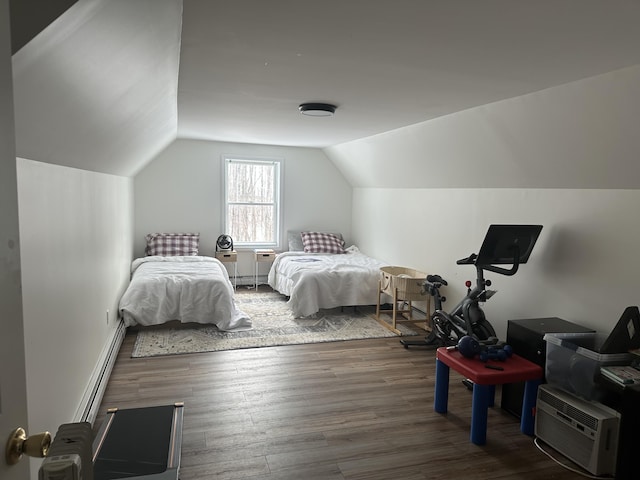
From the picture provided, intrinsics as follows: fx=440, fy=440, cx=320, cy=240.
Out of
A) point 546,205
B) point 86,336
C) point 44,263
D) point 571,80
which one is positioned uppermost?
point 571,80

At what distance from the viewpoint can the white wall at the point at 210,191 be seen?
6.44 m

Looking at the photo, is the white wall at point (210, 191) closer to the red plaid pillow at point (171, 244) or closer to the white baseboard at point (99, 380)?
the red plaid pillow at point (171, 244)

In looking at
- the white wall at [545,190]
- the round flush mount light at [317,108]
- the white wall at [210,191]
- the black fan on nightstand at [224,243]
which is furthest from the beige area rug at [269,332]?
the round flush mount light at [317,108]

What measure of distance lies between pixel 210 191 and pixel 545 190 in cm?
473

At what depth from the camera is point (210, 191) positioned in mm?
6699

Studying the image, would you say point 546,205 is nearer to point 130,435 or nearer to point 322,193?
point 130,435

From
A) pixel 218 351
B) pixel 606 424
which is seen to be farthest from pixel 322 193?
pixel 606 424

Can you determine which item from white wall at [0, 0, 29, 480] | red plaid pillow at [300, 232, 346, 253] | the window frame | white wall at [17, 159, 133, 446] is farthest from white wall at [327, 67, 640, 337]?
white wall at [17, 159, 133, 446]

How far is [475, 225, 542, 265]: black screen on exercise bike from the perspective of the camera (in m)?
3.27

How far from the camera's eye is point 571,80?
8.38 ft

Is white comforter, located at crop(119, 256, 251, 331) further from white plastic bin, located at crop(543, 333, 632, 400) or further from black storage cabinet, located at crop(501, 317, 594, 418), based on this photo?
white plastic bin, located at crop(543, 333, 632, 400)

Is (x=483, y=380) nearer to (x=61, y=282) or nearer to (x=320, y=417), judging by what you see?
(x=320, y=417)

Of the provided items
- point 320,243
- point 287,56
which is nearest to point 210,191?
point 320,243

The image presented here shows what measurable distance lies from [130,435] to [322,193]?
17.4ft
